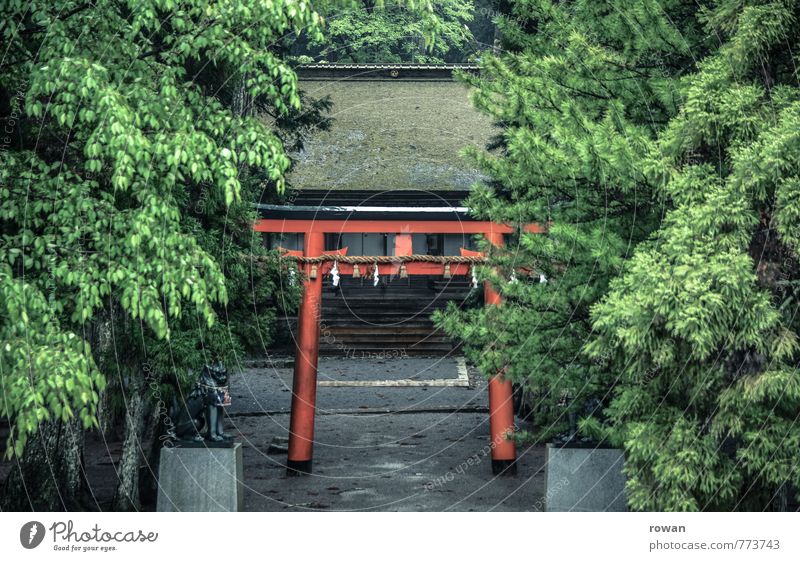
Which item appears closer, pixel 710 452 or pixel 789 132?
pixel 789 132

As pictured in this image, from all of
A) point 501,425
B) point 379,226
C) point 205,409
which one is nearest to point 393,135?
point 379,226

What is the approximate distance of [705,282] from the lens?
793 centimetres

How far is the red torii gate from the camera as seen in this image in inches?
596

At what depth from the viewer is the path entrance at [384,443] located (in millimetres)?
13828

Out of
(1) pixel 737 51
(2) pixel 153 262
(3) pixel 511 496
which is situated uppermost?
(1) pixel 737 51

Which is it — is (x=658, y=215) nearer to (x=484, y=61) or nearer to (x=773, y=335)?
(x=773, y=335)

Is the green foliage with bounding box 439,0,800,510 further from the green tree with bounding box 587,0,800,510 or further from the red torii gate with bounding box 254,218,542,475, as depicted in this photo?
the red torii gate with bounding box 254,218,542,475

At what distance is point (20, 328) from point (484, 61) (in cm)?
666

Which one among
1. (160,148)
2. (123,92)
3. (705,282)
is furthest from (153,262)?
(705,282)
